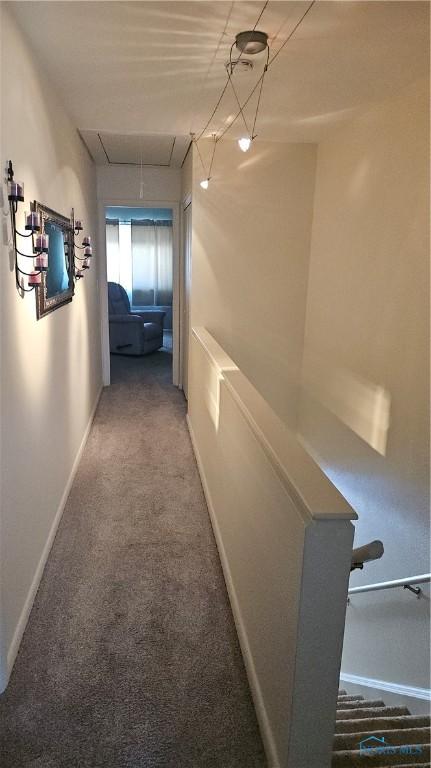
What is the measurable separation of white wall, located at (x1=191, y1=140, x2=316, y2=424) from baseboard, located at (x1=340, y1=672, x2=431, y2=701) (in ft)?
7.72

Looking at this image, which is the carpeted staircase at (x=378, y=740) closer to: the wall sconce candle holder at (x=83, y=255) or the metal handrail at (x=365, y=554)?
the metal handrail at (x=365, y=554)

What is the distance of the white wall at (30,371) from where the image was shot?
75.9 inches

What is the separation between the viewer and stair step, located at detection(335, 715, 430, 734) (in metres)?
1.94

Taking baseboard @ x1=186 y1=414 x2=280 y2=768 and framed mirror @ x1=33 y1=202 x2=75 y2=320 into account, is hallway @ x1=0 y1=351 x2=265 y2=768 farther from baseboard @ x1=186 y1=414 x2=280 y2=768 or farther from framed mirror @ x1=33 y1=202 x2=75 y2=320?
framed mirror @ x1=33 y1=202 x2=75 y2=320

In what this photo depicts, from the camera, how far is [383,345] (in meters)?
3.18

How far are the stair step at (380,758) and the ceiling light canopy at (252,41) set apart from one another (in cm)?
278

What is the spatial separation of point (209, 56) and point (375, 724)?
2995mm

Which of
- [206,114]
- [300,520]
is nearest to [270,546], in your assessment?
[300,520]

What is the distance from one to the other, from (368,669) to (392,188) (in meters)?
3.00

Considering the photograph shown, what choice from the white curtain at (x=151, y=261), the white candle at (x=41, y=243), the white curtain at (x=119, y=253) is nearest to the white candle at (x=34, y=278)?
the white candle at (x=41, y=243)

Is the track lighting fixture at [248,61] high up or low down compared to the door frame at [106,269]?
up

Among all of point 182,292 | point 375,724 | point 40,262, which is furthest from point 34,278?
point 182,292

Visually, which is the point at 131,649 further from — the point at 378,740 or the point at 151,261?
the point at 151,261

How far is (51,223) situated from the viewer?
273cm
